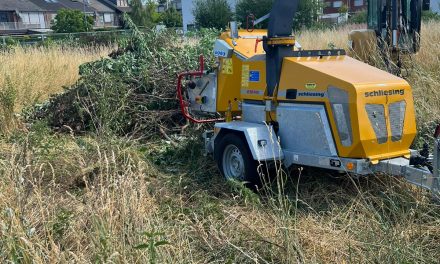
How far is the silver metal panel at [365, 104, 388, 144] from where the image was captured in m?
4.38

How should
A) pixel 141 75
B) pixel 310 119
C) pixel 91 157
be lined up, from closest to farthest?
pixel 310 119 < pixel 91 157 < pixel 141 75

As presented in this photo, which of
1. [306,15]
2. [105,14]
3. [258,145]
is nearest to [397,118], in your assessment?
[258,145]

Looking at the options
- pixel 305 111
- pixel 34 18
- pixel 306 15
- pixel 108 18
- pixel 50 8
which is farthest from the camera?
pixel 108 18

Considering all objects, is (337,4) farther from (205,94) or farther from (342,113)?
(342,113)

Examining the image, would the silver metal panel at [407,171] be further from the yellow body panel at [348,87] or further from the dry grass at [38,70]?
the dry grass at [38,70]

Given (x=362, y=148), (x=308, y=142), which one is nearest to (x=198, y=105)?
(x=308, y=142)

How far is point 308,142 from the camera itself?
186 inches

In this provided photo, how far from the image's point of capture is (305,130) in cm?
473

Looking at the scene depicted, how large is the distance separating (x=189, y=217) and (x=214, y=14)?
29.1 metres

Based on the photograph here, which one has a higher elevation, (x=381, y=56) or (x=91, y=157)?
(x=381, y=56)

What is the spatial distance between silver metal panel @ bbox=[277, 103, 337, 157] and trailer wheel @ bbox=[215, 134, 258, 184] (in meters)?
0.38

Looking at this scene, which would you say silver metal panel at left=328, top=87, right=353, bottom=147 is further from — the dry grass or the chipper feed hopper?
the dry grass

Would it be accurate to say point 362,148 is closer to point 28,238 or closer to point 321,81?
point 321,81

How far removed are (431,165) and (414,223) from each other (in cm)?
64
